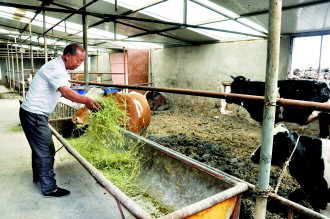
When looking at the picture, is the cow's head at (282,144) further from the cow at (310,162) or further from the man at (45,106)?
the man at (45,106)

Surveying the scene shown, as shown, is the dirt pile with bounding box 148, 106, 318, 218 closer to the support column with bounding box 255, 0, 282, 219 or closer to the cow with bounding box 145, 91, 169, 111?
the cow with bounding box 145, 91, 169, 111

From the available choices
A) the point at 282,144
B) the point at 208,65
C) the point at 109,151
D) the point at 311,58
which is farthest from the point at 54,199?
the point at 208,65

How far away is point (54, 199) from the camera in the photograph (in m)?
2.69

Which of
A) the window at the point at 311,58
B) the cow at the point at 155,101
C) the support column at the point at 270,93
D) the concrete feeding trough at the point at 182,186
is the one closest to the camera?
the support column at the point at 270,93

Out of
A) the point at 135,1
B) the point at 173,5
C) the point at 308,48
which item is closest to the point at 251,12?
the point at 173,5

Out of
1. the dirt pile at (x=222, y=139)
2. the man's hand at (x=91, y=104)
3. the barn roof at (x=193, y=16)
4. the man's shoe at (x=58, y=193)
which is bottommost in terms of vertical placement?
the dirt pile at (x=222, y=139)

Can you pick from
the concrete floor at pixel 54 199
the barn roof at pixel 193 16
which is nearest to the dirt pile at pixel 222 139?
the concrete floor at pixel 54 199

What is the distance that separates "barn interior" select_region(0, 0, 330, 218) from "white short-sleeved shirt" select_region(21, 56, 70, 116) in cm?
97

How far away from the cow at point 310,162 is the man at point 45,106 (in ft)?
7.96

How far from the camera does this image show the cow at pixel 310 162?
9.25 feet

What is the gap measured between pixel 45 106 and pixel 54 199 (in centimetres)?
106

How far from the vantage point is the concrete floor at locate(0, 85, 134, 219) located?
2467 mm

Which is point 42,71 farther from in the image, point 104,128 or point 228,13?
point 228,13

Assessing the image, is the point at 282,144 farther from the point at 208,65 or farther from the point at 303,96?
the point at 208,65
